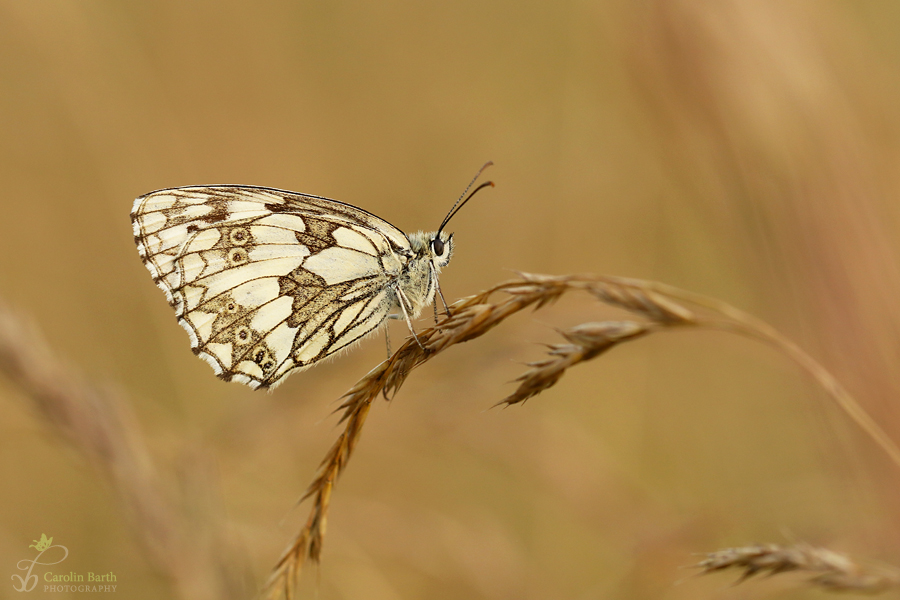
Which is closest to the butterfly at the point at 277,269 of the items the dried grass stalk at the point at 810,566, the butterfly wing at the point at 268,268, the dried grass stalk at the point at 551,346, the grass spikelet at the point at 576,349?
the butterfly wing at the point at 268,268

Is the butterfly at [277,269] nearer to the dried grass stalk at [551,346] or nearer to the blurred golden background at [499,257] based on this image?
the blurred golden background at [499,257]

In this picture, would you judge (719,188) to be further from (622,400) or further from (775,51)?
(622,400)

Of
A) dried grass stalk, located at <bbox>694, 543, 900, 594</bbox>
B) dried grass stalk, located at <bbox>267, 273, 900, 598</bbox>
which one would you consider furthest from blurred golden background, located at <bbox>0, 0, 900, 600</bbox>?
dried grass stalk, located at <bbox>694, 543, 900, 594</bbox>

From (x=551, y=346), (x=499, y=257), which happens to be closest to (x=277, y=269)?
(x=551, y=346)

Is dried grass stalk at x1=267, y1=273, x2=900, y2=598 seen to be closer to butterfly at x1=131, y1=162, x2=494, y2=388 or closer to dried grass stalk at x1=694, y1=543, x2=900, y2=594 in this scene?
dried grass stalk at x1=694, y1=543, x2=900, y2=594

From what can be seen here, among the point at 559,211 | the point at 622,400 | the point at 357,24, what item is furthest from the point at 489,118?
the point at 622,400

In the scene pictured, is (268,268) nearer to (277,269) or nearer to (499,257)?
(277,269)
